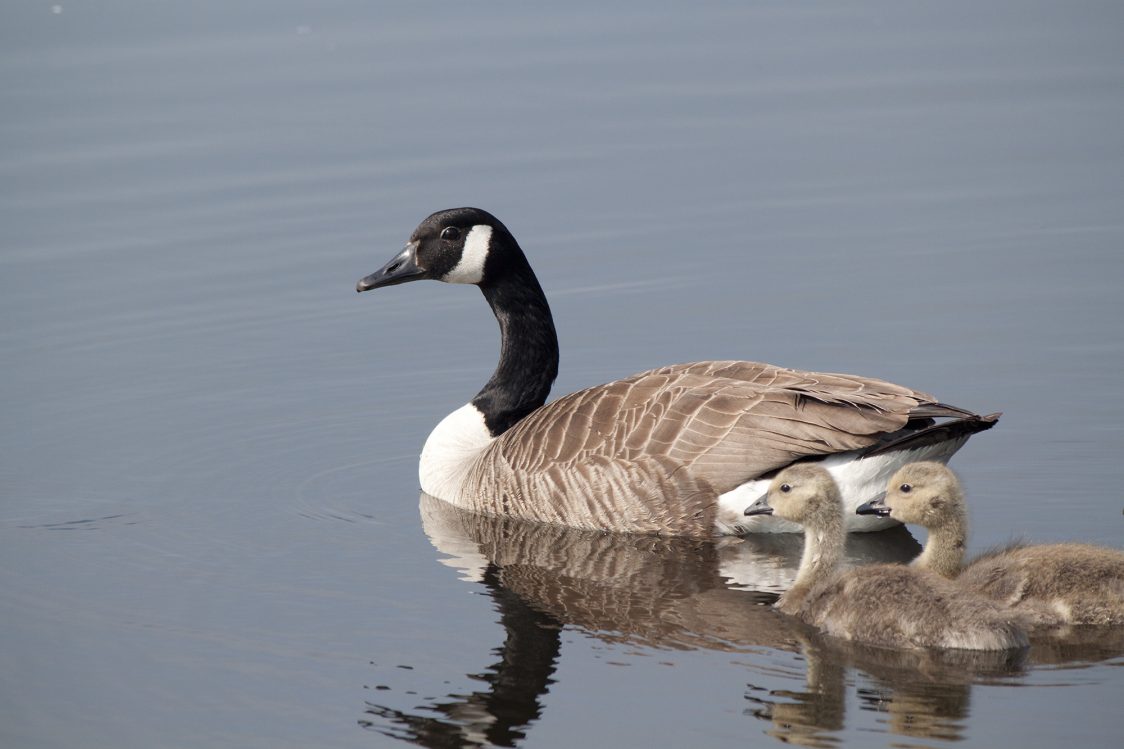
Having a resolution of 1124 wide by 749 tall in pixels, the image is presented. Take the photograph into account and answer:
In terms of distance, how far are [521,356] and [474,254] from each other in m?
0.79

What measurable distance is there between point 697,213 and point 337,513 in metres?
6.24

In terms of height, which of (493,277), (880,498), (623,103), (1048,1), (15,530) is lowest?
(15,530)

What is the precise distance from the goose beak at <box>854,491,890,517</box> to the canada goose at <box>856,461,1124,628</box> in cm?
2

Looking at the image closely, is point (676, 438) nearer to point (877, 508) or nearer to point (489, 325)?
point (877, 508)

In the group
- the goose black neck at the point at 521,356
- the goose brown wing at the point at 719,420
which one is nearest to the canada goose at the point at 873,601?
the goose brown wing at the point at 719,420

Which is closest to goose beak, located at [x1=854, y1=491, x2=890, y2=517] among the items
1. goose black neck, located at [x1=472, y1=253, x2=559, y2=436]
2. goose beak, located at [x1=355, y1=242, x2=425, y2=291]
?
goose black neck, located at [x1=472, y1=253, x2=559, y2=436]

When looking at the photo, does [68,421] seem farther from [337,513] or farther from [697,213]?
[697,213]

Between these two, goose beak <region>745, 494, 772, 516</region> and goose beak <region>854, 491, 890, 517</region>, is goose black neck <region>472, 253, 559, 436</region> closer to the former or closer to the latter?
goose beak <region>745, 494, 772, 516</region>

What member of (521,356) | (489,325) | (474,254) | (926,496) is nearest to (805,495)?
(926,496)

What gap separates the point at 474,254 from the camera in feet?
37.4

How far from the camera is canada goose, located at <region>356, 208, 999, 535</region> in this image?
9.42m

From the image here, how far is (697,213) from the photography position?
51.0ft

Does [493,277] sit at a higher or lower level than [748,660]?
higher

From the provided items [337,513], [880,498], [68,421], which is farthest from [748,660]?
[68,421]
